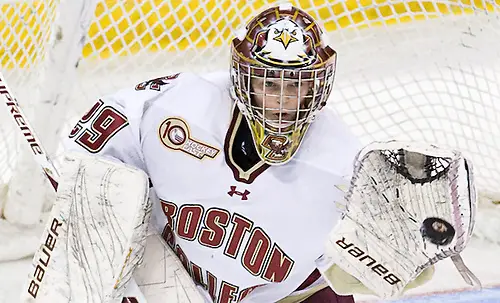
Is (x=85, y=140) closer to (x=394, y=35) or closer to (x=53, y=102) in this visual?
(x=53, y=102)

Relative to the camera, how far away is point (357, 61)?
3332 millimetres

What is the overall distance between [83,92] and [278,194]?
1552 mm


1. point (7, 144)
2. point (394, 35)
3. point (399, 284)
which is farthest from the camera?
point (394, 35)

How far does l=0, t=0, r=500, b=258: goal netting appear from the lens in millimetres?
2854

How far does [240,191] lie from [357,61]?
1.78m

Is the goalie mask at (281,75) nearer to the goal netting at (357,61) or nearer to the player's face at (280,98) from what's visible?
the player's face at (280,98)

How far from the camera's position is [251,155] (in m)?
1.65

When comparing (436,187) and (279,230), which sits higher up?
(436,187)

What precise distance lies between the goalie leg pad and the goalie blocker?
0.39m

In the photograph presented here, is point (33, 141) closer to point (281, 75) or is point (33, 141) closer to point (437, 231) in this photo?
point (281, 75)

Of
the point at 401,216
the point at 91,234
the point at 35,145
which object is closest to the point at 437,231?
the point at 401,216

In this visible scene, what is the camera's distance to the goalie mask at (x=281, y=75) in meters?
1.54

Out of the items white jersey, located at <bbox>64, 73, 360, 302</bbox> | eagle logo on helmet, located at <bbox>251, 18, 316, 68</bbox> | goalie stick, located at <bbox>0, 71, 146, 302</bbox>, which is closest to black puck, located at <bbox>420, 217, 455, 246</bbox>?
white jersey, located at <bbox>64, 73, 360, 302</bbox>

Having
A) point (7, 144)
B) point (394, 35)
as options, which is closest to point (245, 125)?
point (7, 144)
